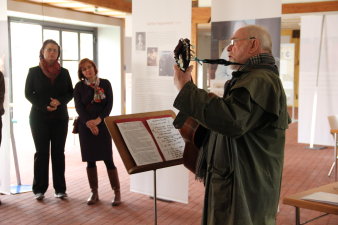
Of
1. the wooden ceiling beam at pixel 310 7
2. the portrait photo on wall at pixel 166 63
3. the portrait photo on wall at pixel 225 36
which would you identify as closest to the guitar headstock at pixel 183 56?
the portrait photo on wall at pixel 225 36

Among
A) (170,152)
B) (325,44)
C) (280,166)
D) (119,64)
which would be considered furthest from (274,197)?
(119,64)

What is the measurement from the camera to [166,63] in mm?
4273

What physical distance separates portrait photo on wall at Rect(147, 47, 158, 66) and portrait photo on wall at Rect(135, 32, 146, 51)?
0.30 feet

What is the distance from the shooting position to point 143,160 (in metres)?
2.51

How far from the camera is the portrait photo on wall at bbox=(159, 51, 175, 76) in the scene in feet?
13.9

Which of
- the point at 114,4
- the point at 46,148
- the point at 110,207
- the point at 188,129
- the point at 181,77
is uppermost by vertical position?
the point at 114,4

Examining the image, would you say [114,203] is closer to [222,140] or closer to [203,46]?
[222,140]

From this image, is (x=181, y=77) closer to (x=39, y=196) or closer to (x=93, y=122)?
(x=93, y=122)

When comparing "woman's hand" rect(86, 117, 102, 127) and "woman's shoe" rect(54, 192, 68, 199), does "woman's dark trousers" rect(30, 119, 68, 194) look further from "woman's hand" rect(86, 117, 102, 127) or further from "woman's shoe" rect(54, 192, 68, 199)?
Result: "woman's hand" rect(86, 117, 102, 127)

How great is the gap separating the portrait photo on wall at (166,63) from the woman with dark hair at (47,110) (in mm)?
1031

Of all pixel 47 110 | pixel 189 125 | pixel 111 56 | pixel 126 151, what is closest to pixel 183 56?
pixel 189 125

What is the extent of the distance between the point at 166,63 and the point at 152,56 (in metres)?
0.21

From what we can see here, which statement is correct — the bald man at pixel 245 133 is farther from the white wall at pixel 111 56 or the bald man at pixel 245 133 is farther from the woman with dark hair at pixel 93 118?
the white wall at pixel 111 56

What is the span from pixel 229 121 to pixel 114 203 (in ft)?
9.94
